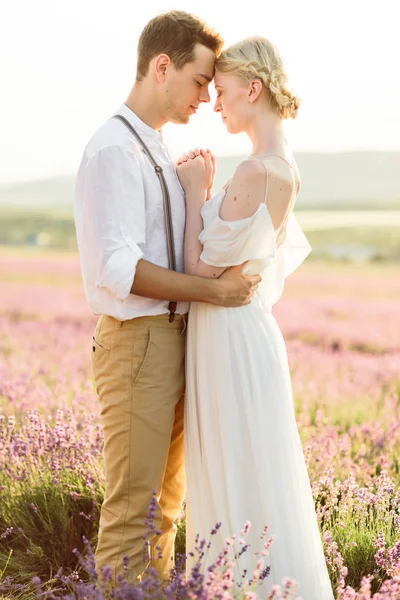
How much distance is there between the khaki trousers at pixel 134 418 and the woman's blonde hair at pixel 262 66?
104cm

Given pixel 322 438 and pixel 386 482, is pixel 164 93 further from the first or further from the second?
Result: pixel 322 438

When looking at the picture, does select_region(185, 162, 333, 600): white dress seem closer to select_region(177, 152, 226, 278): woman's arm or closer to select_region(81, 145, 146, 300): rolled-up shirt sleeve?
select_region(177, 152, 226, 278): woman's arm

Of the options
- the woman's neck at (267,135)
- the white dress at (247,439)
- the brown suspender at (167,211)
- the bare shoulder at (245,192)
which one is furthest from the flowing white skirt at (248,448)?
the woman's neck at (267,135)

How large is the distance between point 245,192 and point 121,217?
20.8 inches

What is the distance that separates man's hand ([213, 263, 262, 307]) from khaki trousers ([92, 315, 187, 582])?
0.24 meters

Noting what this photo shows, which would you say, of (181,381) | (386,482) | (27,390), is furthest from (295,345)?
(181,381)

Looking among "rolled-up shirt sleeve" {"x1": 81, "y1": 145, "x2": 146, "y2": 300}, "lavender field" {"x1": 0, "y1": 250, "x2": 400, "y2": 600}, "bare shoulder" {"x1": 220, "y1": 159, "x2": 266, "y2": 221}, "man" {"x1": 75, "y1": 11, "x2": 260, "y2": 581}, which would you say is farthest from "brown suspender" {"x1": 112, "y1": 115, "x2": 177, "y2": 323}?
"lavender field" {"x1": 0, "y1": 250, "x2": 400, "y2": 600}

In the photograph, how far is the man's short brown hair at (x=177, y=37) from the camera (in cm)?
380

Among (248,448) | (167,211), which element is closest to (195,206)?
(167,211)

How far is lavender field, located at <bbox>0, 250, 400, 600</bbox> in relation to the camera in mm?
4305

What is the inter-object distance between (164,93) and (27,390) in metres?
3.80

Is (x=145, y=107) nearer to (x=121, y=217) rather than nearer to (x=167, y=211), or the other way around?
(x=167, y=211)

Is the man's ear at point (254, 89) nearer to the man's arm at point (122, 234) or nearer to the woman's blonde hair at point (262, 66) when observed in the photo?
the woman's blonde hair at point (262, 66)

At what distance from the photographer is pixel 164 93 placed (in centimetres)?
387
